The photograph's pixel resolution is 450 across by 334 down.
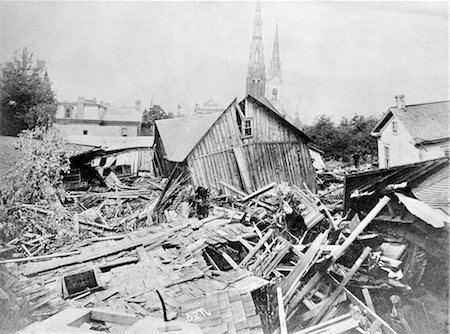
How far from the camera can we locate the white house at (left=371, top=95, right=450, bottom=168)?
6.18 metres

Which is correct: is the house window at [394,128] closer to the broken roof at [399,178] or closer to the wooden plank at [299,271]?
the broken roof at [399,178]

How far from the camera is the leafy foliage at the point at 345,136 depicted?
1390 centimetres

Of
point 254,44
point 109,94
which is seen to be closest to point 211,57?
point 254,44

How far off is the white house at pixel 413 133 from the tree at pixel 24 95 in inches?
235

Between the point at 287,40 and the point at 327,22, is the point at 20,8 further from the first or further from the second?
the point at 327,22

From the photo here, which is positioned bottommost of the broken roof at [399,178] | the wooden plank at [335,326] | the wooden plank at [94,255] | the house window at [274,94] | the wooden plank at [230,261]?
the wooden plank at [335,326]

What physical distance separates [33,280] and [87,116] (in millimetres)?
6099

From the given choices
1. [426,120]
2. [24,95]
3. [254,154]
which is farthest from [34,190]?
[426,120]

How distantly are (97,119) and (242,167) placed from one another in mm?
4817

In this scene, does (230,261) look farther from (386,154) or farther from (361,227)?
(386,154)

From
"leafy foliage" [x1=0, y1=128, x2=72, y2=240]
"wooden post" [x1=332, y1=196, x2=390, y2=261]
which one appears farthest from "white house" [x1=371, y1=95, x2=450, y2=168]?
"leafy foliage" [x1=0, y1=128, x2=72, y2=240]

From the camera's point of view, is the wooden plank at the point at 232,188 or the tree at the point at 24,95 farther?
the wooden plank at the point at 232,188

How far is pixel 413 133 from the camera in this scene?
28.2 feet

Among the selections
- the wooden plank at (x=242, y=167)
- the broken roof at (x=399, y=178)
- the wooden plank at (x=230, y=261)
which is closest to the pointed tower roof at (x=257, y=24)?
the broken roof at (x=399, y=178)
